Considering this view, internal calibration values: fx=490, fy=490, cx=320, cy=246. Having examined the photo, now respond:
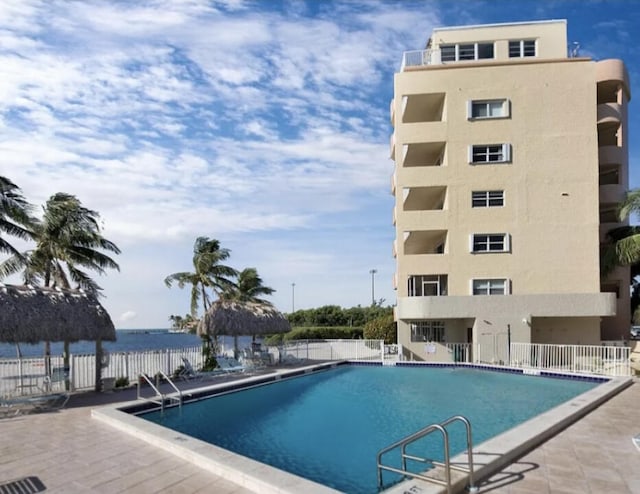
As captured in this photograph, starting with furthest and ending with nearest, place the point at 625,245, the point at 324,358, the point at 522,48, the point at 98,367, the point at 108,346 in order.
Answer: the point at 108,346
the point at 522,48
the point at 324,358
the point at 625,245
the point at 98,367

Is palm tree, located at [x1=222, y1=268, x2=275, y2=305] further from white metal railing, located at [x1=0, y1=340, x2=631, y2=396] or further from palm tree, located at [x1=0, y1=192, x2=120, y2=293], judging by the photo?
palm tree, located at [x1=0, y1=192, x2=120, y2=293]

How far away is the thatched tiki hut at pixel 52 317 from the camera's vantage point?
42.2 ft

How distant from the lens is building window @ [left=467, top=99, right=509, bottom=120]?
2567 centimetres

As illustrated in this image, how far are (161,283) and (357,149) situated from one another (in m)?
13.3

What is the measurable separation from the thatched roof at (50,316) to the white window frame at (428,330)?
15.8 metres

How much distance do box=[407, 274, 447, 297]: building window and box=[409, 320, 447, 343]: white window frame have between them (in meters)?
1.48

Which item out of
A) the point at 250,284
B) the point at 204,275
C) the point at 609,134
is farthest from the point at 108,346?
the point at 609,134

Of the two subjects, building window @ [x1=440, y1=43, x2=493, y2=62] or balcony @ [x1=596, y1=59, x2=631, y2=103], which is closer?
balcony @ [x1=596, y1=59, x2=631, y2=103]

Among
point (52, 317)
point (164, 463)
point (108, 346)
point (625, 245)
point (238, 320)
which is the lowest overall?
point (108, 346)

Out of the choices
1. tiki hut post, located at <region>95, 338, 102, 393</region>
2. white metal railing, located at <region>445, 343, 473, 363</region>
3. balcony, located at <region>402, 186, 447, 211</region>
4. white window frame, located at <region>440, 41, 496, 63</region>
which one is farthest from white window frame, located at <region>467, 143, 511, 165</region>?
tiki hut post, located at <region>95, 338, 102, 393</region>

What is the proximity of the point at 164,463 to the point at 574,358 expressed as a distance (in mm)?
17344

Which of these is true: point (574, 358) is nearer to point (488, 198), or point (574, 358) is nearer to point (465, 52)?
point (488, 198)

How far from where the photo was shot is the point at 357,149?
24953 mm

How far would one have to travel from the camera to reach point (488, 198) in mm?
25438
